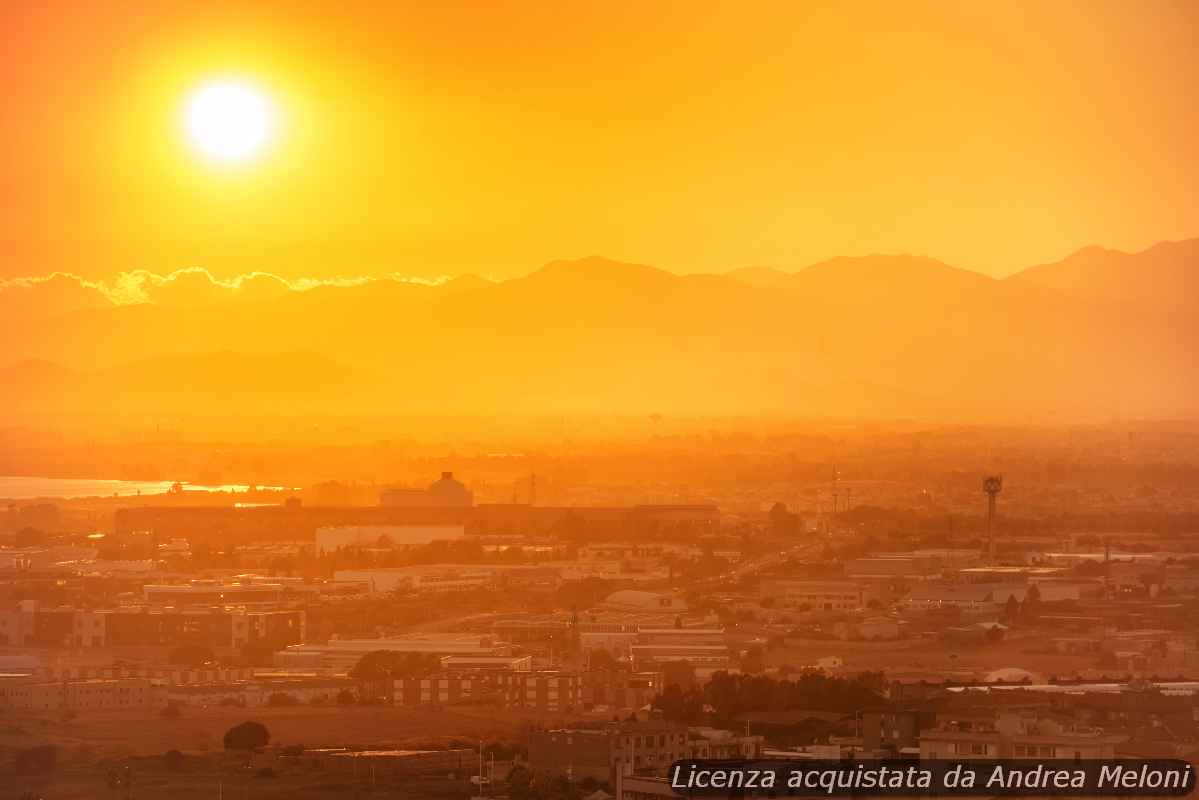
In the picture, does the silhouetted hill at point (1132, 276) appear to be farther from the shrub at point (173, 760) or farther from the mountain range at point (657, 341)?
the shrub at point (173, 760)

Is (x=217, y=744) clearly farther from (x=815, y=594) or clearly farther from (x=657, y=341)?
(x=657, y=341)

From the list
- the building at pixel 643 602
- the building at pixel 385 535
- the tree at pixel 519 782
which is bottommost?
the tree at pixel 519 782

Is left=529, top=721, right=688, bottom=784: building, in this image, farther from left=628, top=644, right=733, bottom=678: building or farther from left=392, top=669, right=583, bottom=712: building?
left=628, top=644, right=733, bottom=678: building

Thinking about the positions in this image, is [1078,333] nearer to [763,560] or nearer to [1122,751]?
[763,560]

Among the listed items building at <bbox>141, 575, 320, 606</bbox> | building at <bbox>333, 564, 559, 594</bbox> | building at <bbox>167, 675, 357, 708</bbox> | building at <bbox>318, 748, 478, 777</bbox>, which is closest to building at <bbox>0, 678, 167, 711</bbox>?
building at <bbox>167, 675, 357, 708</bbox>

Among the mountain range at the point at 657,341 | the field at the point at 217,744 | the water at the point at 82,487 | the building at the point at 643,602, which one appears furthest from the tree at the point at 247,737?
the mountain range at the point at 657,341

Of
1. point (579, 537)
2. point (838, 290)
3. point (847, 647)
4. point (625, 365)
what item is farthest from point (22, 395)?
point (847, 647)

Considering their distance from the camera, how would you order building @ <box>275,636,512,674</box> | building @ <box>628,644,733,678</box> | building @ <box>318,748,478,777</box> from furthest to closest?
building @ <box>275,636,512,674</box>
building @ <box>628,644,733,678</box>
building @ <box>318,748,478,777</box>
